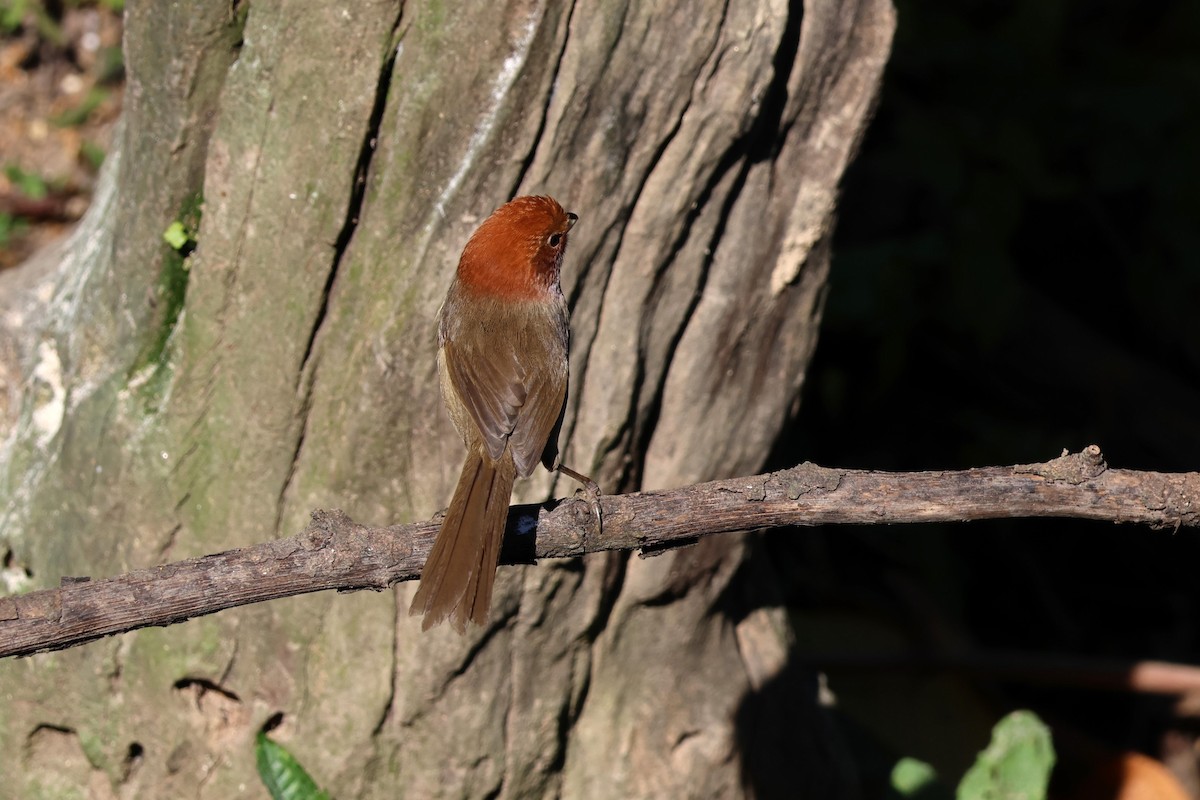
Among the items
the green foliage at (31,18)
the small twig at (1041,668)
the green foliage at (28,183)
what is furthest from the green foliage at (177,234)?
the green foliage at (31,18)

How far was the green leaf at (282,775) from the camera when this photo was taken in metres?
3.53

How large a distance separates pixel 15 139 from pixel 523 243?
4591mm

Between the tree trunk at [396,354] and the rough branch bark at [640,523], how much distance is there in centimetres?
86

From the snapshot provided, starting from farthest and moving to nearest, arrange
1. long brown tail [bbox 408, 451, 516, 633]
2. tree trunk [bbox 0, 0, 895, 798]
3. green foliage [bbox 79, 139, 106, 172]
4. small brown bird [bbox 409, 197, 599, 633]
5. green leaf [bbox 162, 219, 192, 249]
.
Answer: green foliage [bbox 79, 139, 106, 172], green leaf [bbox 162, 219, 192, 249], tree trunk [bbox 0, 0, 895, 798], small brown bird [bbox 409, 197, 599, 633], long brown tail [bbox 408, 451, 516, 633]

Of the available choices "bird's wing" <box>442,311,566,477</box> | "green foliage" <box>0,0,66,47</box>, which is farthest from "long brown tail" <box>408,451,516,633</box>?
"green foliage" <box>0,0,66,47</box>

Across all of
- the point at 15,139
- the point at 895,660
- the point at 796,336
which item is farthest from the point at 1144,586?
the point at 15,139

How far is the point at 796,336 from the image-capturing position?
3.80 m

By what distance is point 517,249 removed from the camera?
3164 mm

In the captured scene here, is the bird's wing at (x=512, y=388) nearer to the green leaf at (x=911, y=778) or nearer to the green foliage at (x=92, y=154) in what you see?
the green leaf at (x=911, y=778)

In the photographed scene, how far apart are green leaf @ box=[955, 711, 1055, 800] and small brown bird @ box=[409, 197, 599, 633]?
6.12ft

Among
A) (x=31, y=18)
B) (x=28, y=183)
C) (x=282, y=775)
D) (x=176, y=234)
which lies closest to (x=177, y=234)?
(x=176, y=234)

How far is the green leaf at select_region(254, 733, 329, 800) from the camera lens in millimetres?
Result: 3525

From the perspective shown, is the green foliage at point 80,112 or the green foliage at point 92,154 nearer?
the green foliage at point 92,154

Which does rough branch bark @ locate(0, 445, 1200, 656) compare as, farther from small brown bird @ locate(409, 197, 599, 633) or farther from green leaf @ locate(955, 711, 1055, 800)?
green leaf @ locate(955, 711, 1055, 800)
